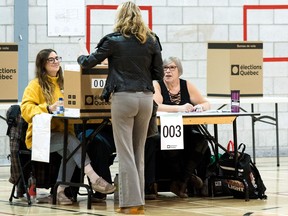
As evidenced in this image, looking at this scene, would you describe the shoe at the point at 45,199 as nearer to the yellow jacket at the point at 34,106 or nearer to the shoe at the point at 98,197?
the shoe at the point at 98,197

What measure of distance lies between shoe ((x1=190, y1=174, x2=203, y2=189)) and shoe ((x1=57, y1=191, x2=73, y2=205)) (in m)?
1.17

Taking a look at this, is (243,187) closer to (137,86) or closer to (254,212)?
(254,212)

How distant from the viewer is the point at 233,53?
33.7 feet

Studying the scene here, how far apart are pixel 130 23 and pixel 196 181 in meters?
1.90

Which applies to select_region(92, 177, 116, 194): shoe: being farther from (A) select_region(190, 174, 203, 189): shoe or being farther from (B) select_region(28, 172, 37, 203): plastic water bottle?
(A) select_region(190, 174, 203, 189): shoe

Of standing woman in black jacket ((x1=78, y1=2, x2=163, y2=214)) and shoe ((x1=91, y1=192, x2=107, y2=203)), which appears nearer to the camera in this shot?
standing woman in black jacket ((x1=78, y1=2, x2=163, y2=214))

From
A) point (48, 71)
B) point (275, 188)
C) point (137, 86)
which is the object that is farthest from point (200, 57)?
point (137, 86)

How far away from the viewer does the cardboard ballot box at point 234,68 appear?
404 inches

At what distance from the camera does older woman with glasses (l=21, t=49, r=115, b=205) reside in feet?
24.9

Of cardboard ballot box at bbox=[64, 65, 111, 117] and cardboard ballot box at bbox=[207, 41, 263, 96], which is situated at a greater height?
cardboard ballot box at bbox=[207, 41, 263, 96]

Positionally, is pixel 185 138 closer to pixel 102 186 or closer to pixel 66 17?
pixel 102 186

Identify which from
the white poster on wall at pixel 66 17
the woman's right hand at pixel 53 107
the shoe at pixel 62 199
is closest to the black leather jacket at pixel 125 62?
the woman's right hand at pixel 53 107

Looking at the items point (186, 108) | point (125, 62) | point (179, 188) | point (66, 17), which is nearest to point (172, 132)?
point (186, 108)

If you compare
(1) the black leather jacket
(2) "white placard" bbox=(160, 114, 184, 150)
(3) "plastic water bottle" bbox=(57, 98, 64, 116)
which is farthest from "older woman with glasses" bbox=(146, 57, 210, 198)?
(1) the black leather jacket
